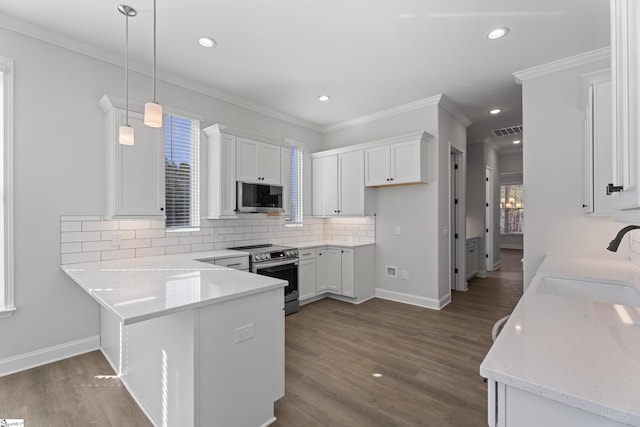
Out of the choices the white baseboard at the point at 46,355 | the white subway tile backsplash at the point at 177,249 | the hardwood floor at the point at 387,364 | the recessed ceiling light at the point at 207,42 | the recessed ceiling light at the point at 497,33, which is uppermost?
the recessed ceiling light at the point at 207,42

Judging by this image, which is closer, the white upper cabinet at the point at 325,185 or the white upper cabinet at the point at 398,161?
the white upper cabinet at the point at 398,161

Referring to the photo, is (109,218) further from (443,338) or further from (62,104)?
(443,338)

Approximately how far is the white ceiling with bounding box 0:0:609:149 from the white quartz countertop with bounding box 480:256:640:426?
2.36 metres

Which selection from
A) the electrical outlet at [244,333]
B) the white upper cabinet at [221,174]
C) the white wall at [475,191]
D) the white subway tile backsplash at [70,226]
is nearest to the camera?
the electrical outlet at [244,333]

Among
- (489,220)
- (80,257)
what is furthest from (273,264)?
(489,220)

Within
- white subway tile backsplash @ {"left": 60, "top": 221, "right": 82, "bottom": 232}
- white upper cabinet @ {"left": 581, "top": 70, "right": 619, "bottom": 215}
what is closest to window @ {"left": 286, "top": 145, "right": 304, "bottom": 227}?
white subway tile backsplash @ {"left": 60, "top": 221, "right": 82, "bottom": 232}

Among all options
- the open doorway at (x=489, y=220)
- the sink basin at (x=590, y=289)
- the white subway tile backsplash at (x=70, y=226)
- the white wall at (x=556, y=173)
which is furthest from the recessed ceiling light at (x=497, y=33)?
the open doorway at (x=489, y=220)

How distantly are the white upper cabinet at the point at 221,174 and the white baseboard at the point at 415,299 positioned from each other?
2649 millimetres

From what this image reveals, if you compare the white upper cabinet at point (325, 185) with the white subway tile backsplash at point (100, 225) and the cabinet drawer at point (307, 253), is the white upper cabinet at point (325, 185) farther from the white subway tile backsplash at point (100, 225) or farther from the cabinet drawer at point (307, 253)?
the white subway tile backsplash at point (100, 225)

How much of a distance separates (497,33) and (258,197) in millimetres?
3160

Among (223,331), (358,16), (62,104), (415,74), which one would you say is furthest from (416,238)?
(62,104)

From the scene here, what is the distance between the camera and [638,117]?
812mm

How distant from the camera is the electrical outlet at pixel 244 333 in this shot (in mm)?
1774

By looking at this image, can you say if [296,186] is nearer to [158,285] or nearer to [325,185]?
[325,185]
